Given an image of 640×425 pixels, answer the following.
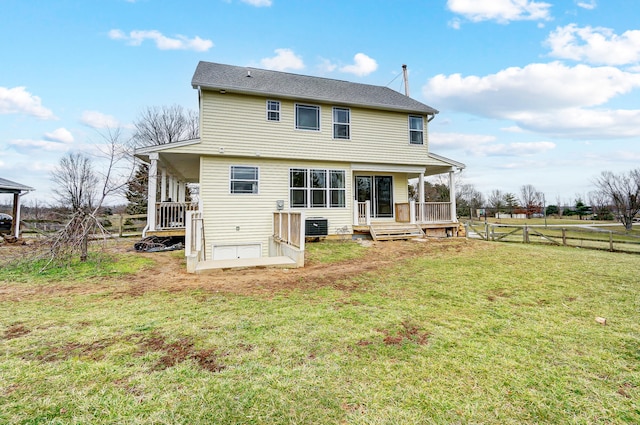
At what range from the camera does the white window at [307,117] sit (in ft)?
37.2

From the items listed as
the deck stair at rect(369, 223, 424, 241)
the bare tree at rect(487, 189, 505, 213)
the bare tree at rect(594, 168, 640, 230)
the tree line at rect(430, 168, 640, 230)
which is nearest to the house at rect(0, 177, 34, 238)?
the deck stair at rect(369, 223, 424, 241)

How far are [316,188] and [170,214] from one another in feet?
19.5

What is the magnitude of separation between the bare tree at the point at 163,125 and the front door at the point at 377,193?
19680 mm

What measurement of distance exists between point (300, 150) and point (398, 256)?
5.87 m

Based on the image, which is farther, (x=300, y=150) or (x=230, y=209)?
(x=300, y=150)

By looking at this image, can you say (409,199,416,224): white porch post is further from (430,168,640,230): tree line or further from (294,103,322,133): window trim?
(430,168,640,230): tree line

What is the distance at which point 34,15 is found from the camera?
10641mm

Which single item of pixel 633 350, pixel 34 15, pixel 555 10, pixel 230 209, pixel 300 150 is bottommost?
pixel 633 350

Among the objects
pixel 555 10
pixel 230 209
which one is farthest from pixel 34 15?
pixel 555 10

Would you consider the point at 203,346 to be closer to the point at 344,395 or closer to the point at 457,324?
the point at 344,395

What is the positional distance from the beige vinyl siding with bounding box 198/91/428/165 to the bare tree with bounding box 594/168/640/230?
2322 cm

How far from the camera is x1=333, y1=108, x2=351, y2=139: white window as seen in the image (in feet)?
38.9

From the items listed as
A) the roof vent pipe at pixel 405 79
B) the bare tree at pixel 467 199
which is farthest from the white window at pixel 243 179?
the bare tree at pixel 467 199

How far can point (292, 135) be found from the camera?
441 inches
